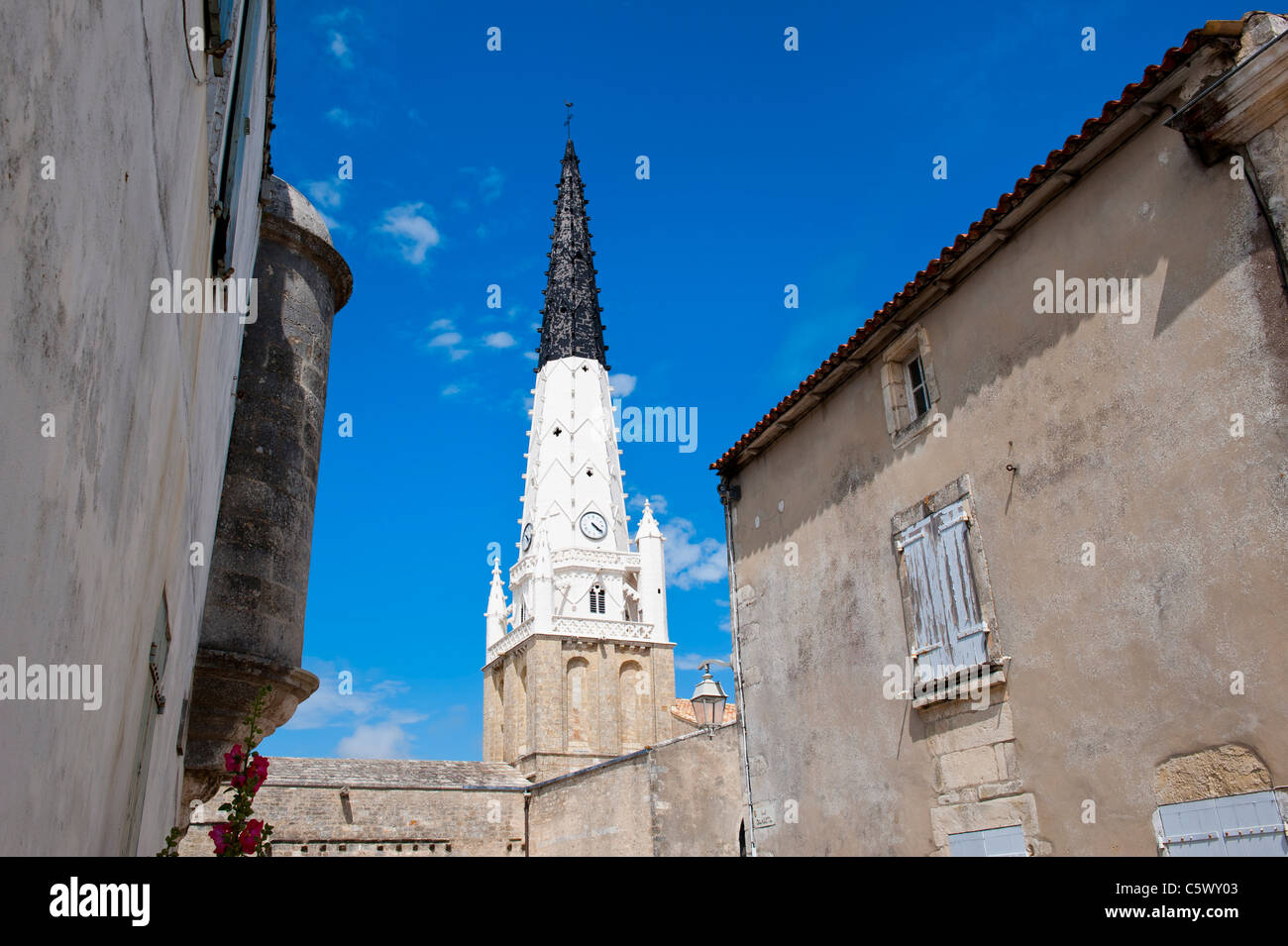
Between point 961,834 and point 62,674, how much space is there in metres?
8.40

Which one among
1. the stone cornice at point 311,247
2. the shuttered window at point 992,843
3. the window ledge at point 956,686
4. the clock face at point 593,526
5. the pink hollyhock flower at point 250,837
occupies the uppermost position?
the clock face at point 593,526

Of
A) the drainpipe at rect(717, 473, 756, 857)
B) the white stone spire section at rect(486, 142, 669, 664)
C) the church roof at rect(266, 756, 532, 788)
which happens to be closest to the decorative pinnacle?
the white stone spire section at rect(486, 142, 669, 664)

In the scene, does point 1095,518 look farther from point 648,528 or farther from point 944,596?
point 648,528

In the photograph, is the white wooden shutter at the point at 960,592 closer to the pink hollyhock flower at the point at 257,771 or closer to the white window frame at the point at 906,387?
the white window frame at the point at 906,387

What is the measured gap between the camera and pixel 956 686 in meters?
9.50

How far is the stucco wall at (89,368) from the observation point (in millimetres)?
2086

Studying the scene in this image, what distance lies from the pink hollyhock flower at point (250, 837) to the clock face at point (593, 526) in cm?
4509

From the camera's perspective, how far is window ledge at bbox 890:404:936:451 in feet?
33.9

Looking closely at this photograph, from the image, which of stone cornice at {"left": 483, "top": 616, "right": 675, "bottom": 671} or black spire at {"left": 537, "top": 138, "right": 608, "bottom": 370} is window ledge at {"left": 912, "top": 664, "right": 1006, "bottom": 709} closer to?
stone cornice at {"left": 483, "top": 616, "right": 675, "bottom": 671}

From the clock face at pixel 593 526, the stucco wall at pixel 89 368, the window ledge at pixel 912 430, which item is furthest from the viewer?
the clock face at pixel 593 526

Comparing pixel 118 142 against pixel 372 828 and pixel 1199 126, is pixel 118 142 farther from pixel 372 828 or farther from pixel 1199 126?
pixel 372 828

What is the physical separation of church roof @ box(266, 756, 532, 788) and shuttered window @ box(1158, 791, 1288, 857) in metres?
30.6

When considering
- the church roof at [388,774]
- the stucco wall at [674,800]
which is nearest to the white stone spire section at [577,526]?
the church roof at [388,774]

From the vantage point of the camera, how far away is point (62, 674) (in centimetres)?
273
